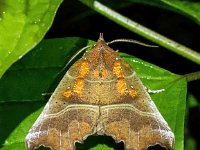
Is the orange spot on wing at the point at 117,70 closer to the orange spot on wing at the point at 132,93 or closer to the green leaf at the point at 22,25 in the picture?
the orange spot on wing at the point at 132,93

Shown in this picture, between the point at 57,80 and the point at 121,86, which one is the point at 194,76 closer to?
the point at 121,86

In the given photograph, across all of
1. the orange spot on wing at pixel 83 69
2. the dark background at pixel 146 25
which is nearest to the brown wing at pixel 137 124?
the orange spot on wing at pixel 83 69

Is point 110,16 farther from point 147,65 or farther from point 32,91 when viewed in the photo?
point 32,91

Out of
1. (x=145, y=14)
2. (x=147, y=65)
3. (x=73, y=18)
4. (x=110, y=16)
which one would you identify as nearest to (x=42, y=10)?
(x=110, y=16)

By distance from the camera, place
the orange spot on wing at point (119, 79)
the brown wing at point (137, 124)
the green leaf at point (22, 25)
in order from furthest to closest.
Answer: the orange spot on wing at point (119, 79)
the brown wing at point (137, 124)
the green leaf at point (22, 25)

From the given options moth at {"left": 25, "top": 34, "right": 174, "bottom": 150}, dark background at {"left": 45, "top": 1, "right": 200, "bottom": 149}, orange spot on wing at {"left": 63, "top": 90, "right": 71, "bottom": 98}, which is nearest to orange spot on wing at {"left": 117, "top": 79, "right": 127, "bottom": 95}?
moth at {"left": 25, "top": 34, "right": 174, "bottom": 150}

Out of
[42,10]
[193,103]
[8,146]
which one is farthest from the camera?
[193,103]
